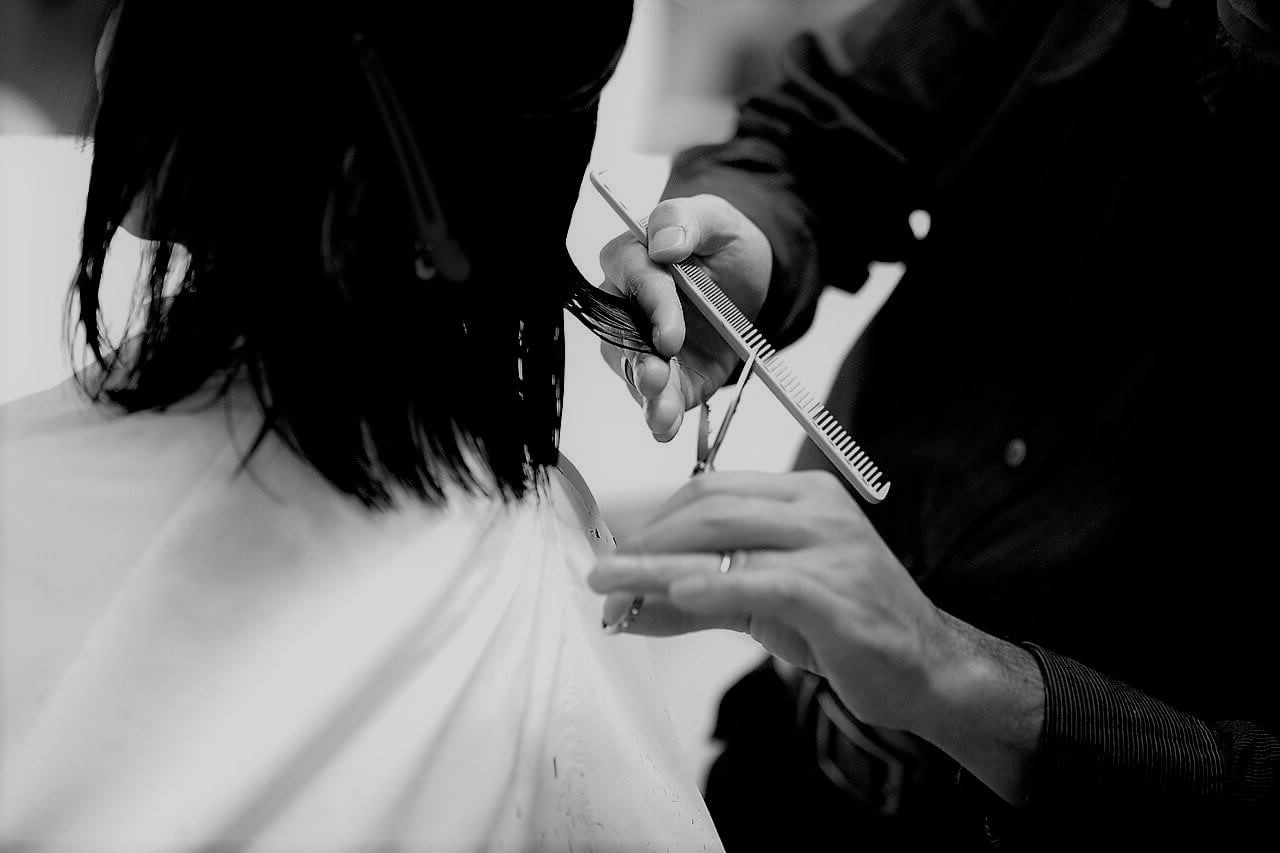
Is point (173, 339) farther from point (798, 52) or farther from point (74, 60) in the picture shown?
point (798, 52)

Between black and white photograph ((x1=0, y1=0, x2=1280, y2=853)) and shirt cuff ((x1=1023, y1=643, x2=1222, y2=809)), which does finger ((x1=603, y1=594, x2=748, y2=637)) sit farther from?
shirt cuff ((x1=1023, y1=643, x2=1222, y2=809))

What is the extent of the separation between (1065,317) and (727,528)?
1.98 feet

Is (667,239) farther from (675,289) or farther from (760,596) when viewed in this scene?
(760,596)

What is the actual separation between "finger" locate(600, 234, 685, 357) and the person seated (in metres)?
0.11

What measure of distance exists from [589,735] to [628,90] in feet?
4.24

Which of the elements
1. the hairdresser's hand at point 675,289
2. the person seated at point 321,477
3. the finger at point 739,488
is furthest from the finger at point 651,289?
the finger at point 739,488

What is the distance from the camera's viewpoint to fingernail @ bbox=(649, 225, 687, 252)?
76 centimetres

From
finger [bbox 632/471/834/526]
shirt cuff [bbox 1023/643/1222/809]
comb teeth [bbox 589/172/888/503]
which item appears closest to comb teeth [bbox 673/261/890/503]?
comb teeth [bbox 589/172/888/503]

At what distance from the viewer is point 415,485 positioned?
0.62m

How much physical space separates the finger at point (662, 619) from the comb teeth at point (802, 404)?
15 centimetres

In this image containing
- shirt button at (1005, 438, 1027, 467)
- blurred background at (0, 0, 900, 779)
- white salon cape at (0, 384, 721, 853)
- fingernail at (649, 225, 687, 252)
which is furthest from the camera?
blurred background at (0, 0, 900, 779)

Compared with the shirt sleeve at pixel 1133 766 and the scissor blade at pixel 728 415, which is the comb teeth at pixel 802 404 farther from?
the shirt sleeve at pixel 1133 766

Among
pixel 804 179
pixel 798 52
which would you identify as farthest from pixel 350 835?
pixel 798 52

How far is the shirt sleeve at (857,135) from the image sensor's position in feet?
3.41
